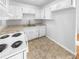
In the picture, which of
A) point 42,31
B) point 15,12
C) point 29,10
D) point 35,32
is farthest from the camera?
point 42,31

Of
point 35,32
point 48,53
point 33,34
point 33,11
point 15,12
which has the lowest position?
point 48,53

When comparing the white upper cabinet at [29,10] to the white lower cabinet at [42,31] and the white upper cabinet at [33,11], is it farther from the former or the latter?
the white lower cabinet at [42,31]

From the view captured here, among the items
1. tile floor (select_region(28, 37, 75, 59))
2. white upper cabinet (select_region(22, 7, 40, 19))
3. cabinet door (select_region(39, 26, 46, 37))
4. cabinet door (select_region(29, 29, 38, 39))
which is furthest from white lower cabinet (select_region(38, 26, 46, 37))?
tile floor (select_region(28, 37, 75, 59))

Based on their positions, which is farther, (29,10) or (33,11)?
(33,11)

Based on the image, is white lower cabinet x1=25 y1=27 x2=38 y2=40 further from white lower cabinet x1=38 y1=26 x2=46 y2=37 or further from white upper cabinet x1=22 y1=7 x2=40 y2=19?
white upper cabinet x1=22 y1=7 x2=40 y2=19

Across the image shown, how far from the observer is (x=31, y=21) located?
5340mm

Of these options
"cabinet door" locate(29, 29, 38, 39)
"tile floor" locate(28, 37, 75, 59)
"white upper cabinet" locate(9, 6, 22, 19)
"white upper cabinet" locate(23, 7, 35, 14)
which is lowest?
"tile floor" locate(28, 37, 75, 59)

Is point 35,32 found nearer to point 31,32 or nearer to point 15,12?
point 31,32

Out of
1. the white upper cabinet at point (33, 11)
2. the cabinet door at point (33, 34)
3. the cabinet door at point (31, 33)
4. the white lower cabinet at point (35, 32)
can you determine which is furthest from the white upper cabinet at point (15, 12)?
the cabinet door at point (33, 34)

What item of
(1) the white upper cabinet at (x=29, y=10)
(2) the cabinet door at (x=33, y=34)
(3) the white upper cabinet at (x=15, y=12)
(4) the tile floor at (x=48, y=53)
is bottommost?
(4) the tile floor at (x=48, y=53)

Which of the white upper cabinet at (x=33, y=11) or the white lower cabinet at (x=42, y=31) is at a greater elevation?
the white upper cabinet at (x=33, y=11)

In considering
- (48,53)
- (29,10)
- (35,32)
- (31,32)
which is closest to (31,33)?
(31,32)

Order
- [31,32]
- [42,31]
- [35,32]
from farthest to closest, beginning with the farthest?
[42,31] → [35,32] → [31,32]

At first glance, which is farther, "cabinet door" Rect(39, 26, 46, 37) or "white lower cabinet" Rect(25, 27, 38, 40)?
"cabinet door" Rect(39, 26, 46, 37)
